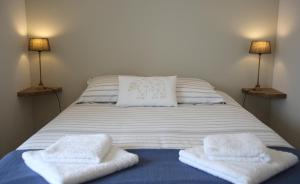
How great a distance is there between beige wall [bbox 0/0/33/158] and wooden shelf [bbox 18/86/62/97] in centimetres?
6

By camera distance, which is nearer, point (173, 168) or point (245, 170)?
point (245, 170)

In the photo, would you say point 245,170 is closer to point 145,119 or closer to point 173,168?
point 173,168

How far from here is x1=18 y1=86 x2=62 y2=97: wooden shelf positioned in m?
2.87

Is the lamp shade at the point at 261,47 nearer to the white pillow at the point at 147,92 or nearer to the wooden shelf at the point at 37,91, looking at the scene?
the white pillow at the point at 147,92

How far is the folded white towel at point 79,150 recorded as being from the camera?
1265 mm

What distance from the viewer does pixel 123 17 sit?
306 cm

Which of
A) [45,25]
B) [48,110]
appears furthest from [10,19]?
[48,110]

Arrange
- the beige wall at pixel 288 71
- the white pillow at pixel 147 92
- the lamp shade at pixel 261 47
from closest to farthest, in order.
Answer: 1. the white pillow at pixel 147 92
2. the beige wall at pixel 288 71
3. the lamp shade at pixel 261 47

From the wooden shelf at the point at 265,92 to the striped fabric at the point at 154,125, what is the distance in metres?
0.61

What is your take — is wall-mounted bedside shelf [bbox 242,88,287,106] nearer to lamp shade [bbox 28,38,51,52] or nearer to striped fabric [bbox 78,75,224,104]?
striped fabric [bbox 78,75,224,104]

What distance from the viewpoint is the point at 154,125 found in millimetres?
1949

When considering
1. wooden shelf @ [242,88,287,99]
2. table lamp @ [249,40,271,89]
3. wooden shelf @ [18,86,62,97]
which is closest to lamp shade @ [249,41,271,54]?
table lamp @ [249,40,271,89]

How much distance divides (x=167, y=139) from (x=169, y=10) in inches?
70.4

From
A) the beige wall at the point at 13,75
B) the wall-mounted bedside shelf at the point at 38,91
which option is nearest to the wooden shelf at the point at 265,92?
the wall-mounted bedside shelf at the point at 38,91
